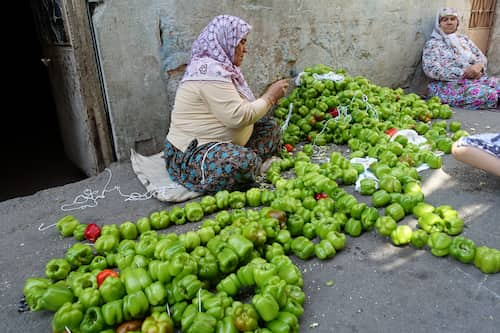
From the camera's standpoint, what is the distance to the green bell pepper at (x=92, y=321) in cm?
185

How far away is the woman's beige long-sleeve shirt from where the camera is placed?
3.23m

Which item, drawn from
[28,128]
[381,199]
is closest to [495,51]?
[381,199]

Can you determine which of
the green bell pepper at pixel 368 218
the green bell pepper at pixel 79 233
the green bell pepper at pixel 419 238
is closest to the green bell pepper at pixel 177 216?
the green bell pepper at pixel 79 233

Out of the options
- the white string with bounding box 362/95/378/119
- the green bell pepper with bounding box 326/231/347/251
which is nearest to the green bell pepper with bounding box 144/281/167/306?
the green bell pepper with bounding box 326/231/347/251

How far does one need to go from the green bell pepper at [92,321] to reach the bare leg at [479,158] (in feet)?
9.06

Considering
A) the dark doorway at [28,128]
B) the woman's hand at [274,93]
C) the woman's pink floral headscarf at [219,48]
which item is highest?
the woman's pink floral headscarf at [219,48]

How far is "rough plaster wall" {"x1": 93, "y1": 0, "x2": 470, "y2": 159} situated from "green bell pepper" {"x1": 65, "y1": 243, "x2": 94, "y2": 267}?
1716 mm

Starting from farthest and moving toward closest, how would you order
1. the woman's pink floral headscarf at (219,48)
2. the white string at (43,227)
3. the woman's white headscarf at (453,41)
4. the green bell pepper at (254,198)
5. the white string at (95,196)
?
the woman's white headscarf at (453,41)
the white string at (95,196)
the woman's pink floral headscarf at (219,48)
the green bell pepper at (254,198)
the white string at (43,227)

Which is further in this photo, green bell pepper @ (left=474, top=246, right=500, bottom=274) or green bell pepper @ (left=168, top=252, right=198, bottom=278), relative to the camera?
green bell pepper @ (left=474, top=246, right=500, bottom=274)

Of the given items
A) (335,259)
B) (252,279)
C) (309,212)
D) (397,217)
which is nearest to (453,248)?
(397,217)

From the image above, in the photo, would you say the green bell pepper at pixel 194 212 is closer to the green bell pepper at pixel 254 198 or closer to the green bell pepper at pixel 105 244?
the green bell pepper at pixel 254 198

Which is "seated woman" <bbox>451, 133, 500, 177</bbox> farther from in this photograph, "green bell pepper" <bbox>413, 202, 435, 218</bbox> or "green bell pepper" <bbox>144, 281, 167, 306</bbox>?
"green bell pepper" <bbox>144, 281, 167, 306</bbox>

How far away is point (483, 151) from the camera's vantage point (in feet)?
9.90

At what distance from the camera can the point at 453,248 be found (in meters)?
2.40
